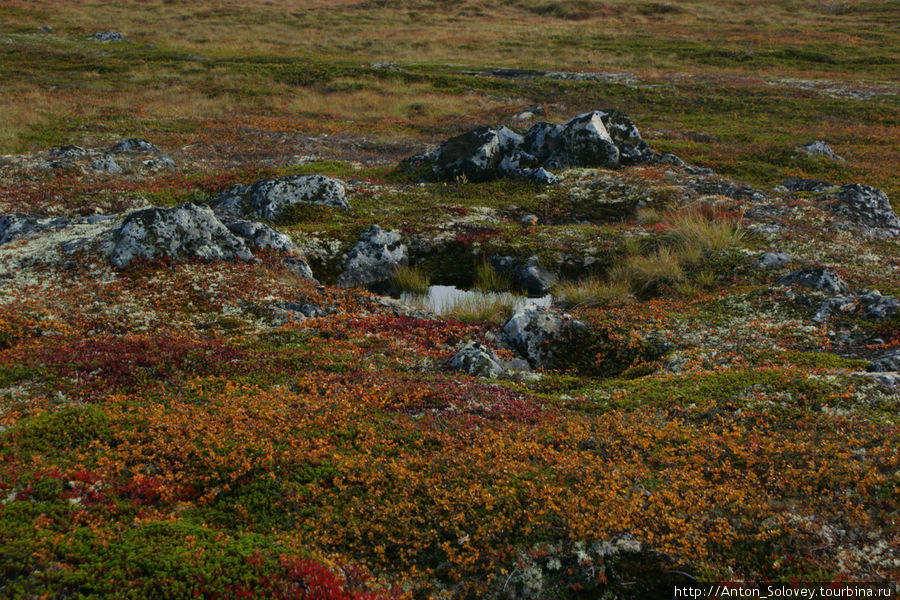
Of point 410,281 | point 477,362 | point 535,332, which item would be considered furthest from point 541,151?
point 477,362

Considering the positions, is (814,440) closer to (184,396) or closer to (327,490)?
(327,490)

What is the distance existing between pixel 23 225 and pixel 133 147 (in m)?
14.4

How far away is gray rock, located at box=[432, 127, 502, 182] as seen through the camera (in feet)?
94.5

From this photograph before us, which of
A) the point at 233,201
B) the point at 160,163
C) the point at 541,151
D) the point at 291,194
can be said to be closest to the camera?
the point at 291,194

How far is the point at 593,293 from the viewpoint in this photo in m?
17.7

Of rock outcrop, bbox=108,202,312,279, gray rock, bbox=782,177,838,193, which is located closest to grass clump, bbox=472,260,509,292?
rock outcrop, bbox=108,202,312,279

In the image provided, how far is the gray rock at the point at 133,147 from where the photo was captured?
32000 mm

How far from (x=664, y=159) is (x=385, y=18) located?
7232 centimetres

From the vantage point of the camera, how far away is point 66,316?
13.5 m

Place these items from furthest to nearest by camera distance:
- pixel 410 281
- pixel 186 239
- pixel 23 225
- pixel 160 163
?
pixel 160 163
pixel 23 225
pixel 410 281
pixel 186 239

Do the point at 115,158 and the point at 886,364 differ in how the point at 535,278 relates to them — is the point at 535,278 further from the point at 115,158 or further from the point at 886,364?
the point at 115,158

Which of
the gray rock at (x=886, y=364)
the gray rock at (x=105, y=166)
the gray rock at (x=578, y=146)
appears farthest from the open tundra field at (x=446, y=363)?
the gray rock at (x=105, y=166)

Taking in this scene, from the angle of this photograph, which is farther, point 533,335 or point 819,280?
point 819,280

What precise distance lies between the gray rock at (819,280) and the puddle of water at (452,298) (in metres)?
7.28
